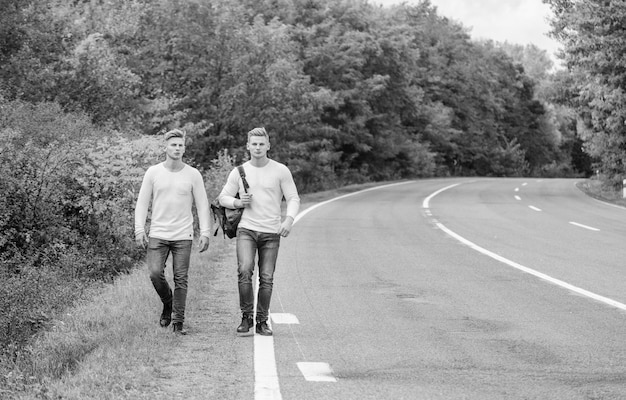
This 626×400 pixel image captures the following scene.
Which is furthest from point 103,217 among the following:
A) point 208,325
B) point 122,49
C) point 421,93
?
point 421,93

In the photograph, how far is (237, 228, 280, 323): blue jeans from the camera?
305 inches

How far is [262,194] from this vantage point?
25.6 ft

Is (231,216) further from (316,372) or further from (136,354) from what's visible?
(316,372)

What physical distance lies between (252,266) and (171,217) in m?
0.83

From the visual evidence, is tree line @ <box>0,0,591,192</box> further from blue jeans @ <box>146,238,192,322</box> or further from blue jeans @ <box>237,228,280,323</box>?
blue jeans @ <box>237,228,280,323</box>

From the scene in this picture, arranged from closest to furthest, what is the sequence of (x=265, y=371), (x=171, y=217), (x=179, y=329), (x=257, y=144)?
(x=265, y=371), (x=257, y=144), (x=179, y=329), (x=171, y=217)

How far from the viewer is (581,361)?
6812 mm

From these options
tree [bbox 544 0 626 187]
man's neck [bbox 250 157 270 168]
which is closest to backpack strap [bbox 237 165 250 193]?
man's neck [bbox 250 157 270 168]

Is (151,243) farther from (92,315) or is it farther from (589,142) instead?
(589,142)

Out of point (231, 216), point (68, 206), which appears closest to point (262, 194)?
point (231, 216)

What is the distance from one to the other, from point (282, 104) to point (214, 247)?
17.5 metres

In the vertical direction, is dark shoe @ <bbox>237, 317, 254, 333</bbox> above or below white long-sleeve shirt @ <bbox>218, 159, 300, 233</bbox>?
below

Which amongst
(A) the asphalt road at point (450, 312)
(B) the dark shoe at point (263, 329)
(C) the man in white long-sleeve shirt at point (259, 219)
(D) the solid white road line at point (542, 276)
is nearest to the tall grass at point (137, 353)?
(B) the dark shoe at point (263, 329)

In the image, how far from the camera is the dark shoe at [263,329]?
7754 mm
